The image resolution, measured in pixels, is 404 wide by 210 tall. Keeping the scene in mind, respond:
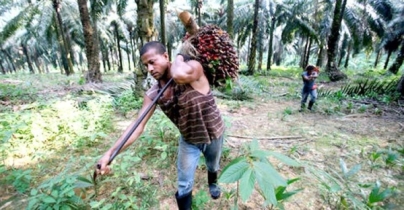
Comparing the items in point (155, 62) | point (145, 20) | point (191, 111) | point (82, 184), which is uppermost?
point (145, 20)

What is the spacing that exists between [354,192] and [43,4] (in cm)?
2104

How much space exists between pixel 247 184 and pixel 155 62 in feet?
4.29

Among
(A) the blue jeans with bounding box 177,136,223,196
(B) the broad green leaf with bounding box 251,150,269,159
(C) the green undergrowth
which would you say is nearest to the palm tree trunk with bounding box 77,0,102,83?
(C) the green undergrowth

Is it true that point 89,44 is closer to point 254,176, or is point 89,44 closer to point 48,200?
point 48,200

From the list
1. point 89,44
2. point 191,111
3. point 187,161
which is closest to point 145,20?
point 89,44

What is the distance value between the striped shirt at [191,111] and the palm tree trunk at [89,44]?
6.68 m

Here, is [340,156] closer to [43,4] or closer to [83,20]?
[83,20]

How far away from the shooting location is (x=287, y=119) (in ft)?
18.3

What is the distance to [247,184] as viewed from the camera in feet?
4.00

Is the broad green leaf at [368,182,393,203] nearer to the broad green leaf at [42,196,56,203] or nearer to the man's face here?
the man's face

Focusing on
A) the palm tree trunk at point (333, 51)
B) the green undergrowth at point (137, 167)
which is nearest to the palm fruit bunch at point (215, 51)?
the green undergrowth at point (137, 167)

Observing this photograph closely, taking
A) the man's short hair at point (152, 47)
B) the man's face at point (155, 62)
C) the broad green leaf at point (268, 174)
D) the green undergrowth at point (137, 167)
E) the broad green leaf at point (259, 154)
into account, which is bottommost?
the green undergrowth at point (137, 167)

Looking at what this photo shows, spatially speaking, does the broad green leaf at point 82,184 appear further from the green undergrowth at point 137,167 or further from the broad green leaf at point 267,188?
the broad green leaf at point 267,188

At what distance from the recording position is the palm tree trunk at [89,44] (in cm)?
751
